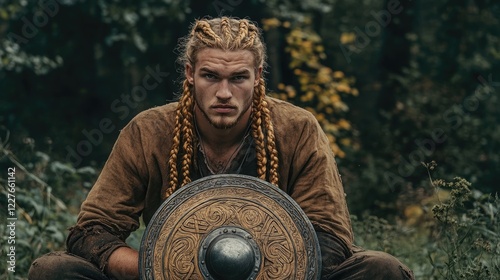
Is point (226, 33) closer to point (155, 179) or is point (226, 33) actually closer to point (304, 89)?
point (155, 179)

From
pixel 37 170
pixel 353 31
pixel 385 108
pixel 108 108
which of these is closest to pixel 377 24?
pixel 353 31

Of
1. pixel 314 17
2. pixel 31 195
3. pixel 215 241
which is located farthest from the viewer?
pixel 314 17

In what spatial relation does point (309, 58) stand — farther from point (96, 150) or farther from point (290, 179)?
point (290, 179)

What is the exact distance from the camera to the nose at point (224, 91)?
170 inches

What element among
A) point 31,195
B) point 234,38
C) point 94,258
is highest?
point 234,38

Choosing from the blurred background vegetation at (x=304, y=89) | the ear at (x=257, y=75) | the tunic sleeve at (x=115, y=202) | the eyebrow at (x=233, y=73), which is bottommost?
the blurred background vegetation at (x=304, y=89)

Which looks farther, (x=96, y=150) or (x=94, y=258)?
(x=96, y=150)

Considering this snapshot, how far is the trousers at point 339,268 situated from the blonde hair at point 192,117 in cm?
47

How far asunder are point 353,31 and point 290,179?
10669mm

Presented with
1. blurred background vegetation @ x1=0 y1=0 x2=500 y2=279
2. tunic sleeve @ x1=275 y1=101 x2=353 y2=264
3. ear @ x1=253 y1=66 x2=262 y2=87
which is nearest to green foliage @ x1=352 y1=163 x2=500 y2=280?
tunic sleeve @ x1=275 y1=101 x2=353 y2=264

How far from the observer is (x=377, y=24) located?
13930 mm

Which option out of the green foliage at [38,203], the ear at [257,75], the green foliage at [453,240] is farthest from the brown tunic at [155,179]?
the green foliage at [38,203]

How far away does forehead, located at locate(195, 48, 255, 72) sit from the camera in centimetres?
436

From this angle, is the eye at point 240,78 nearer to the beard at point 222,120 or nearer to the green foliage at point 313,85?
the beard at point 222,120
